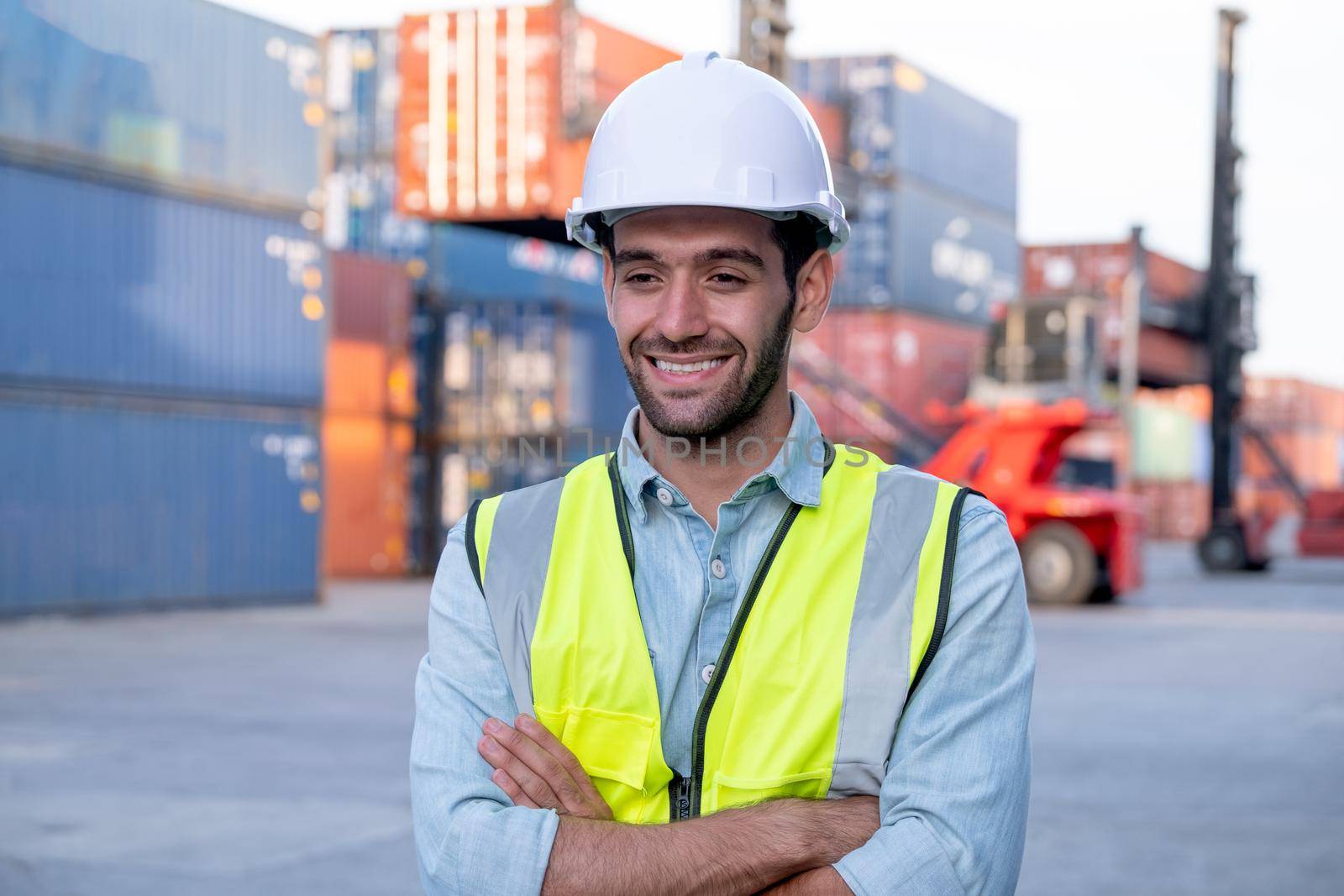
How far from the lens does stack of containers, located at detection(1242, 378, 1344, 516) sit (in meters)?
52.8

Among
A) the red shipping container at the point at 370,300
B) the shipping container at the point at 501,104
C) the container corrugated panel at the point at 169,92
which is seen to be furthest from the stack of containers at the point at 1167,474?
the container corrugated panel at the point at 169,92

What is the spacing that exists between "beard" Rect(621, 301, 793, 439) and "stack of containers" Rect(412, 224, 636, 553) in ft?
65.6

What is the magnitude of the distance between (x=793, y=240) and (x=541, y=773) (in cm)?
81

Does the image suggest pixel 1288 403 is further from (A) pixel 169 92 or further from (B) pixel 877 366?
(A) pixel 169 92

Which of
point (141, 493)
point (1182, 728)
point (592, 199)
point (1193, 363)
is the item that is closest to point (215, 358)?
point (141, 493)

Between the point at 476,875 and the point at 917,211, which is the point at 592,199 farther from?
the point at 917,211

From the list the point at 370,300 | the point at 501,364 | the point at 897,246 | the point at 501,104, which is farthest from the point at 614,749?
the point at 897,246

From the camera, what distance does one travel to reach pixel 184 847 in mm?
5367

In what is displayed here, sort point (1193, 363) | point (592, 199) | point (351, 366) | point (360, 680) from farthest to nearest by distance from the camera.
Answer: point (1193, 363) < point (351, 366) < point (360, 680) < point (592, 199)

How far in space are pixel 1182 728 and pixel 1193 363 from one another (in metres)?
27.6

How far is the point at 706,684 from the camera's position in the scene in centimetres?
200

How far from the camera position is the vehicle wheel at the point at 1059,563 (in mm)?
16766

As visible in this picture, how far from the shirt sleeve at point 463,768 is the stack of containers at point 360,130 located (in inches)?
903

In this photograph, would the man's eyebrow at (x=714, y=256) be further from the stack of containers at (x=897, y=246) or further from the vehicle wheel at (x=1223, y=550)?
the vehicle wheel at (x=1223, y=550)
